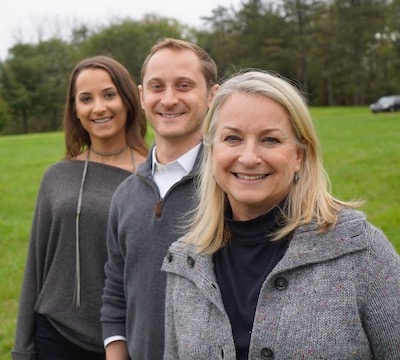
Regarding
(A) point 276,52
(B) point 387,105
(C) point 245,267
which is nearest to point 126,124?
(C) point 245,267

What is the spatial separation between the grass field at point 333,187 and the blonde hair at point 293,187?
754 millimetres

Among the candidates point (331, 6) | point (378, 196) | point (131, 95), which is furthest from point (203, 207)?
point (331, 6)

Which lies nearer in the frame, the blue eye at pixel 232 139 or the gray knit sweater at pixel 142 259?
the blue eye at pixel 232 139

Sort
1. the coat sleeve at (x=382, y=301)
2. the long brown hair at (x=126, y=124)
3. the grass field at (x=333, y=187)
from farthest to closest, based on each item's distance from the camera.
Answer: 1. the grass field at (x=333, y=187)
2. the long brown hair at (x=126, y=124)
3. the coat sleeve at (x=382, y=301)

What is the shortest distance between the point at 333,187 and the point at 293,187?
26.7 ft

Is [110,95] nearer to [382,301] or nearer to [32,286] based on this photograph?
[32,286]

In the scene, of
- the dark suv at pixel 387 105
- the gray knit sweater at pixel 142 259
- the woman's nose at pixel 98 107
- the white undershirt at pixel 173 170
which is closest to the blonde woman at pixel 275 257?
the gray knit sweater at pixel 142 259

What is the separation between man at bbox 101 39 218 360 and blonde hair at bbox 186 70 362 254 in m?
0.37

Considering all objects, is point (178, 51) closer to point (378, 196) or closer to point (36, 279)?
point (36, 279)

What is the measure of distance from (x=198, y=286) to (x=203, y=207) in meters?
0.34

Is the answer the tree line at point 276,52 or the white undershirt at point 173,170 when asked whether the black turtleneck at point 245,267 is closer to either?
the white undershirt at point 173,170

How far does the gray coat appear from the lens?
6.15 feet

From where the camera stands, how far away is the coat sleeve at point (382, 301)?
1867 millimetres

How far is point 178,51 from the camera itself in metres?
2.77
